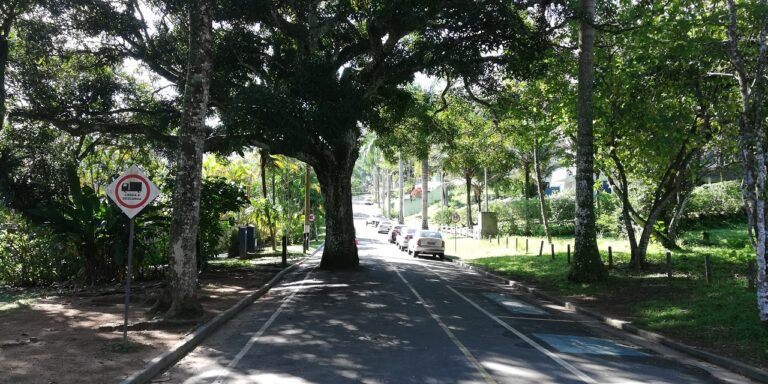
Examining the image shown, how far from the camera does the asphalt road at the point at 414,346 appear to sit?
6.58m

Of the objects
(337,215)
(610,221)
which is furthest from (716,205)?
(337,215)

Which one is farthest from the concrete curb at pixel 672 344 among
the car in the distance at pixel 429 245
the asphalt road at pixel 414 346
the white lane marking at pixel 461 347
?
the car in the distance at pixel 429 245

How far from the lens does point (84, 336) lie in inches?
326

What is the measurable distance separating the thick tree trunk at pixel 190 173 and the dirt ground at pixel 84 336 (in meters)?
0.66

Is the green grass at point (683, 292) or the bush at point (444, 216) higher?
the bush at point (444, 216)

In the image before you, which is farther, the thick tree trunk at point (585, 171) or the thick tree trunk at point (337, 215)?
the thick tree trunk at point (337, 215)

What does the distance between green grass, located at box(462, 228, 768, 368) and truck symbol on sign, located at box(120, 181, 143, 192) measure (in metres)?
9.18

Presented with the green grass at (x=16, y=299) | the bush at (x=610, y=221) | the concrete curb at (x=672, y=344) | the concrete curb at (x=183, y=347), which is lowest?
the concrete curb at (x=672, y=344)

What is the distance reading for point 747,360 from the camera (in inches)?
307

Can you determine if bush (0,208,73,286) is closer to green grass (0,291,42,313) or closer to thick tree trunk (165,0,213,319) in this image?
green grass (0,291,42,313)

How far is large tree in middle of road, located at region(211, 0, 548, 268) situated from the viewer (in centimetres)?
1384

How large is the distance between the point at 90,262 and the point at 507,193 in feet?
178

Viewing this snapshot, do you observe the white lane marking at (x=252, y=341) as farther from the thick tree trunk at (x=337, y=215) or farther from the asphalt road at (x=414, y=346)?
the thick tree trunk at (x=337, y=215)

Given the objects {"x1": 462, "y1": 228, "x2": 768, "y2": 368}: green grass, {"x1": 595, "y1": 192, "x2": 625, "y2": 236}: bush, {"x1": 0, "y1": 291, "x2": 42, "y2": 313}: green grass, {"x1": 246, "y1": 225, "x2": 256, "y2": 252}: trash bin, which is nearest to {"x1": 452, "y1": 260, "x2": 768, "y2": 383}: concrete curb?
{"x1": 462, "y1": 228, "x2": 768, "y2": 368}: green grass
